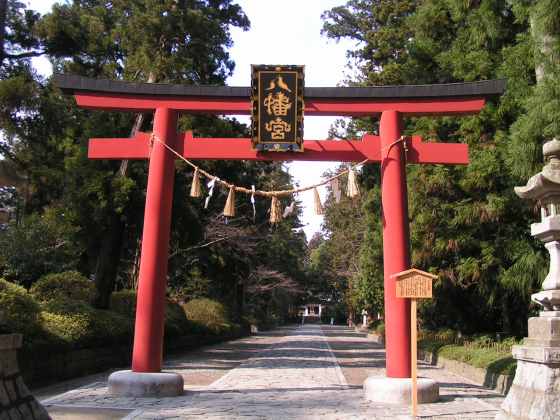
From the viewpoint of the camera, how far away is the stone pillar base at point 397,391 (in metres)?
8.52

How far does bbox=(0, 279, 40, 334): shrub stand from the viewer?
10.4m

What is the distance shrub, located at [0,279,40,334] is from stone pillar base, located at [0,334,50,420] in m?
5.37

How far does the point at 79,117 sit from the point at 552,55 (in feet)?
44.2

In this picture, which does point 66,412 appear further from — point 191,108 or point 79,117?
point 79,117

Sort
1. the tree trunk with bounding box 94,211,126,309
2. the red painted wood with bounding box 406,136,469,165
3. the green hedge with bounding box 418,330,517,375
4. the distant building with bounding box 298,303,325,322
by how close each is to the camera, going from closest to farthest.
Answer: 1. the red painted wood with bounding box 406,136,469,165
2. the green hedge with bounding box 418,330,517,375
3. the tree trunk with bounding box 94,211,126,309
4. the distant building with bounding box 298,303,325,322

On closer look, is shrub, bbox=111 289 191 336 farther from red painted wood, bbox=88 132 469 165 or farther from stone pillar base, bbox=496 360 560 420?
stone pillar base, bbox=496 360 560 420

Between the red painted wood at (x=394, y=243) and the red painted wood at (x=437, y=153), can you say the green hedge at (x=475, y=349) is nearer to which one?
the red painted wood at (x=394, y=243)

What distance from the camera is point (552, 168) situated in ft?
20.8

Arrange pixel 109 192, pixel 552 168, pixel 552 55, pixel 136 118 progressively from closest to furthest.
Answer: pixel 552 168 < pixel 552 55 < pixel 109 192 < pixel 136 118

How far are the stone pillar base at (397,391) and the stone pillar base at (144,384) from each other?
3.32 metres

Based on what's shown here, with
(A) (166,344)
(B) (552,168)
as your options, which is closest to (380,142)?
(B) (552,168)

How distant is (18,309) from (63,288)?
151 inches

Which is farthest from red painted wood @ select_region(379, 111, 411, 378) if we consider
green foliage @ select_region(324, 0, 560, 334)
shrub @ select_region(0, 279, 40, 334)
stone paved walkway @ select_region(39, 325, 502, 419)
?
shrub @ select_region(0, 279, 40, 334)

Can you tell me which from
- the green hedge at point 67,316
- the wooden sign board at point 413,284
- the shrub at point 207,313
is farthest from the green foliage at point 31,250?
the wooden sign board at point 413,284
